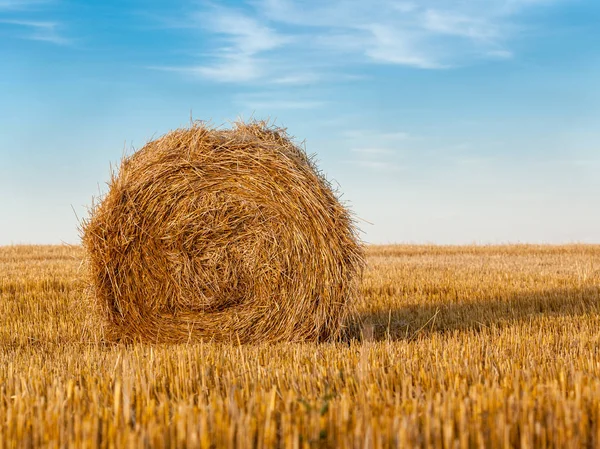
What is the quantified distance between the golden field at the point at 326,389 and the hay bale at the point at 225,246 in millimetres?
Answer: 469

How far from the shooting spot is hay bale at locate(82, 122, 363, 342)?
22.9ft

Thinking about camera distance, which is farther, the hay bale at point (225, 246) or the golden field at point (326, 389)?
the hay bale at point (225, 246)

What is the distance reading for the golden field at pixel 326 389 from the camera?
114 inches

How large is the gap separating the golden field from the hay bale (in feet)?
1.54

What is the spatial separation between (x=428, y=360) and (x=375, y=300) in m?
5.68

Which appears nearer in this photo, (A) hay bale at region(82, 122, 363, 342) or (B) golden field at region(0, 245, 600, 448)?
(B) golden field at region(0, 245, 600, 448)

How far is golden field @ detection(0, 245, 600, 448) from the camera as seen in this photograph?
289 cm

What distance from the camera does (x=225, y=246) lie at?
7.01m

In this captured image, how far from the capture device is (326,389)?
3891mm

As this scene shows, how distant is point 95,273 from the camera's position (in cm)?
705

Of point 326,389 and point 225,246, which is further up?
point 225,246

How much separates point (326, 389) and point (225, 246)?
3338mm

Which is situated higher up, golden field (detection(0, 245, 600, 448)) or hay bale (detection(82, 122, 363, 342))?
hay bale (detection(82, 122, 363, 342))

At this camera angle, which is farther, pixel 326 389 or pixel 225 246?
pixel 225 246
